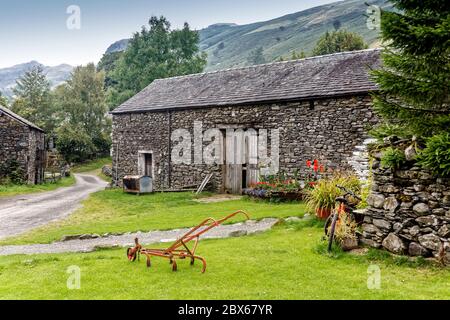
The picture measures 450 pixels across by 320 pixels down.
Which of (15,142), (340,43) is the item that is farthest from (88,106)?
(340,43)

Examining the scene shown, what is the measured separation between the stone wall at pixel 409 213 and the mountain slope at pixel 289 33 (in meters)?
100

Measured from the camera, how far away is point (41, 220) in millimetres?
14508

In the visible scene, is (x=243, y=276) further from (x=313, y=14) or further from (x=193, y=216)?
(x=313, y=14)

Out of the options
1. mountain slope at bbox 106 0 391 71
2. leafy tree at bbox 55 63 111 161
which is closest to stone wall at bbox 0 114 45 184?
leafy tree at bbox 55 63 111 161

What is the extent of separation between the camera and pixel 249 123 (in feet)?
62.5

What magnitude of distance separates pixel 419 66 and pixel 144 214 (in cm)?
1076

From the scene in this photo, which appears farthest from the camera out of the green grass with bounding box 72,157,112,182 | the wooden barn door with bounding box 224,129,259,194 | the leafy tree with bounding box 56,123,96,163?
the leafy tree with bounding box 56,123,96,163

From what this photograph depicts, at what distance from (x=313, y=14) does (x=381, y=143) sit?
163099 mm

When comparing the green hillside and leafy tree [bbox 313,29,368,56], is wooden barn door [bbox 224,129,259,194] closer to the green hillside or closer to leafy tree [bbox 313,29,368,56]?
leafy tree [bbox 313,29,368,56]

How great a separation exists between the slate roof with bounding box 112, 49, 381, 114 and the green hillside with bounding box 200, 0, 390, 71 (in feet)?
283

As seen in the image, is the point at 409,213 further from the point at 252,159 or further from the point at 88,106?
the point at 88,106

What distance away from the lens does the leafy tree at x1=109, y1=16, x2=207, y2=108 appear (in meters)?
44.1

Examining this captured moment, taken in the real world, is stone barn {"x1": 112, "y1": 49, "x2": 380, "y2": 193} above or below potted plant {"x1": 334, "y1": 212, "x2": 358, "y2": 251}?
above
